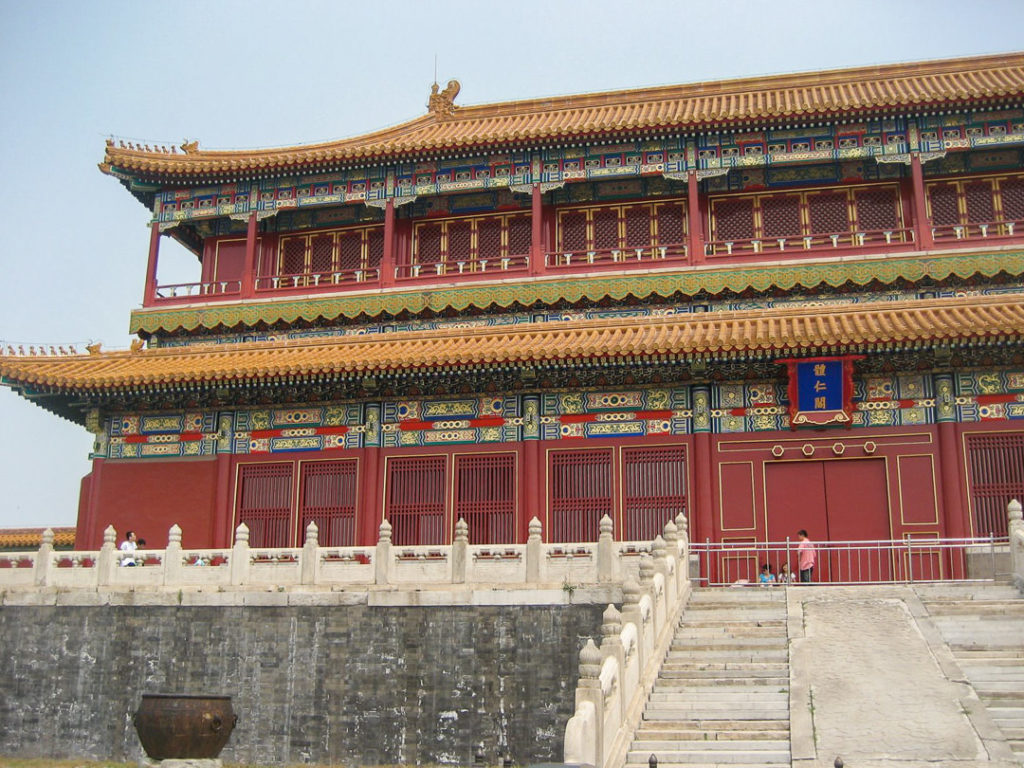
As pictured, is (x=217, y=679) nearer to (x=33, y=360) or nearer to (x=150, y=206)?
(x=33, y=360)

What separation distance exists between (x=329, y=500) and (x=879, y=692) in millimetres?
12488

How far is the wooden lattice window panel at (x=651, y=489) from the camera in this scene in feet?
70.1

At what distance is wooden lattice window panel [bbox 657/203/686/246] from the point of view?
24.8 meters

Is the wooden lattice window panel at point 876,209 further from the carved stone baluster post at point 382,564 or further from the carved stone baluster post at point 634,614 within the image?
the carved stone baluster post at point 634,614

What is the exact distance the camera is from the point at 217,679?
60.7 feet

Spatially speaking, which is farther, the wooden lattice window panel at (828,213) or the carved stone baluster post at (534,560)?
the wooden lattice window panel at (828,213)

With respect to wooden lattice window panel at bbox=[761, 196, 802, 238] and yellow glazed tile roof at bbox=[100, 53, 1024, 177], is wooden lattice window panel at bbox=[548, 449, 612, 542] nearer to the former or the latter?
wooden lattice window panel at bbox=[761, 196, 802, 238]

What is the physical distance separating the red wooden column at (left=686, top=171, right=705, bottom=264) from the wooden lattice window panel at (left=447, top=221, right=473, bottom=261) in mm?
4755

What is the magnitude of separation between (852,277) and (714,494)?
5136mm

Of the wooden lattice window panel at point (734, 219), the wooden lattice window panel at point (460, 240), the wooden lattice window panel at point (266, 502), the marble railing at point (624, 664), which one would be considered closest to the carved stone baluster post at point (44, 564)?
the wooden lattice window panel at point (266, 502)

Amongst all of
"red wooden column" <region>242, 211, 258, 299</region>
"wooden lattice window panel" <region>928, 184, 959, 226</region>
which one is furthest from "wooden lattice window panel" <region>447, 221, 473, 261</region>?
"wooden lattice window panel" <region>928, 184, 959, 226</region>

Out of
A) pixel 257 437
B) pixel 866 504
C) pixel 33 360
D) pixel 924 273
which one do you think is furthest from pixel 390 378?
pixel 924 273

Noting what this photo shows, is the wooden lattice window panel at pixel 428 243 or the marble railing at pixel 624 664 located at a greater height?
the wooden lattice window panel at pixel 428 243

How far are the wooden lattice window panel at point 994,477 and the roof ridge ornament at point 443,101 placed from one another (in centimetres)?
1455
